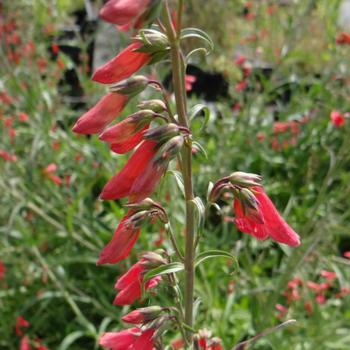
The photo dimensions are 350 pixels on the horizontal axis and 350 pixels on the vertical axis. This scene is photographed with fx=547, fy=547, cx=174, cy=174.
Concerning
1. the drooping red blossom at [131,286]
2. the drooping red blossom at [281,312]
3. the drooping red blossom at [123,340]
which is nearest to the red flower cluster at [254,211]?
the drooping red blossom at [131,286]

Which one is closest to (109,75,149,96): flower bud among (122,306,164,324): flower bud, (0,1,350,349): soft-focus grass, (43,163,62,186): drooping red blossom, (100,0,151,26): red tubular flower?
(100,0,151,26): red tubular flower

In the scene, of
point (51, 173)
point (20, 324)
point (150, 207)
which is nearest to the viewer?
point (150, 207)

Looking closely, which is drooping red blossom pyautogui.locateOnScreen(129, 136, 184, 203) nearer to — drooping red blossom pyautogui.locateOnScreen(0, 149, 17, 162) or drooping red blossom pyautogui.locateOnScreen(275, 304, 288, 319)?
drooping red blossom pyautogui.locateOnScreen(275, 304, 288, 319)

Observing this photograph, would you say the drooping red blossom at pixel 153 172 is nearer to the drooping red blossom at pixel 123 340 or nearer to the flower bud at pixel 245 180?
the flower bud at pixel 245 180

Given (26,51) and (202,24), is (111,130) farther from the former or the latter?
(202,24)

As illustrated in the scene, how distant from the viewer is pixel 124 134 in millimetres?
1261

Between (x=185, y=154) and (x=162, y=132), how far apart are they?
0.40ft

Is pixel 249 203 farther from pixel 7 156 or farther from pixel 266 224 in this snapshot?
pixel 7 156

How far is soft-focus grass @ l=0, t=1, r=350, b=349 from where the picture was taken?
2.91 m

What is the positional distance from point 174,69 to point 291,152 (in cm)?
364

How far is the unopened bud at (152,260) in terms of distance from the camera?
1.41m

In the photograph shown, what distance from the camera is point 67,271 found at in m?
3.68

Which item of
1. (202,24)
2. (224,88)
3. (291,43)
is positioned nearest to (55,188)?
(291,43)

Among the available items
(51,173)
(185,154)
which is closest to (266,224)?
(185,154)
